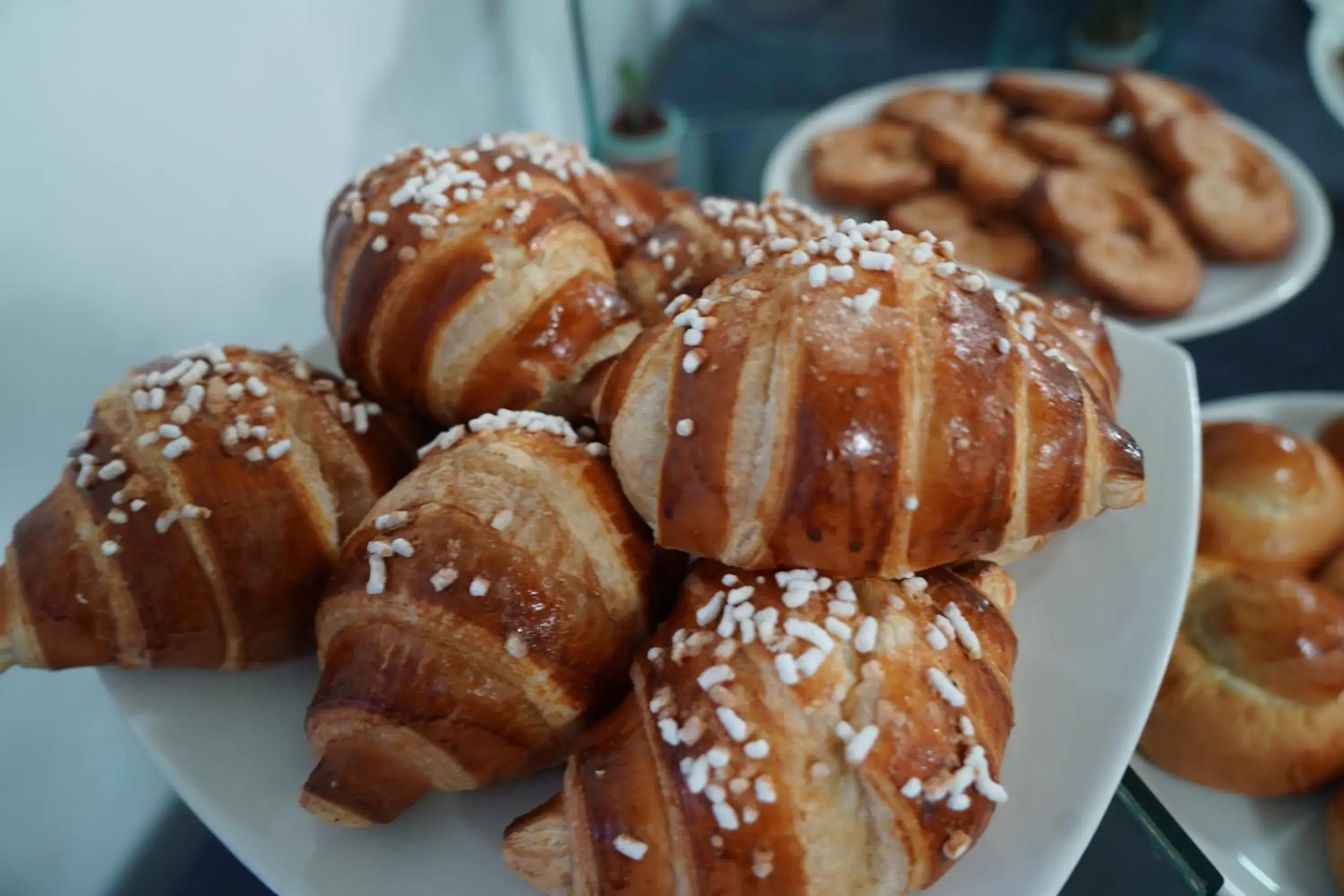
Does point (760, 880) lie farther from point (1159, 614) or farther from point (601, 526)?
point (1159, 614)

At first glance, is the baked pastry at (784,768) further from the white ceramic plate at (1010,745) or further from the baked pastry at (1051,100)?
the baked pastry at (1051,100)

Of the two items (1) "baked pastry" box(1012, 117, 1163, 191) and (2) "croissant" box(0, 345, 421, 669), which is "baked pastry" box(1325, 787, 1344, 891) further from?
(1) "baked pastry" box(1012, 117, 1163, 191)

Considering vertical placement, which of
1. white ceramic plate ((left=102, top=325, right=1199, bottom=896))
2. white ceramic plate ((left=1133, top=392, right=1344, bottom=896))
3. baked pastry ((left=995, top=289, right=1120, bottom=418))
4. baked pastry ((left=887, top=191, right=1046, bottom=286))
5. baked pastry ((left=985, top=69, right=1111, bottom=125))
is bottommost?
white ceramic plate ((left=1133, top=392, right=1344, bottom=896))

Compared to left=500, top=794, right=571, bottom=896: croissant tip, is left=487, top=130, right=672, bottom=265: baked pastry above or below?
above

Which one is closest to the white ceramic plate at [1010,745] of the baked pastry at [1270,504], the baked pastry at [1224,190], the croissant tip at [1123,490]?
the croissant tip at [1123,490]

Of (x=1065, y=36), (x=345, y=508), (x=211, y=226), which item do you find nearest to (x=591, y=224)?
(x=345, y=508)

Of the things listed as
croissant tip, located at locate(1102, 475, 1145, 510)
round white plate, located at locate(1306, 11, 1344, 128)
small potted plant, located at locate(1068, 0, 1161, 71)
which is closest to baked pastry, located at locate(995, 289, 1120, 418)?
croissant tip, located at locate(1102, 475, 1145, 510)

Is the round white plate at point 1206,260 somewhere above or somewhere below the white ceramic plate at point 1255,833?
above
